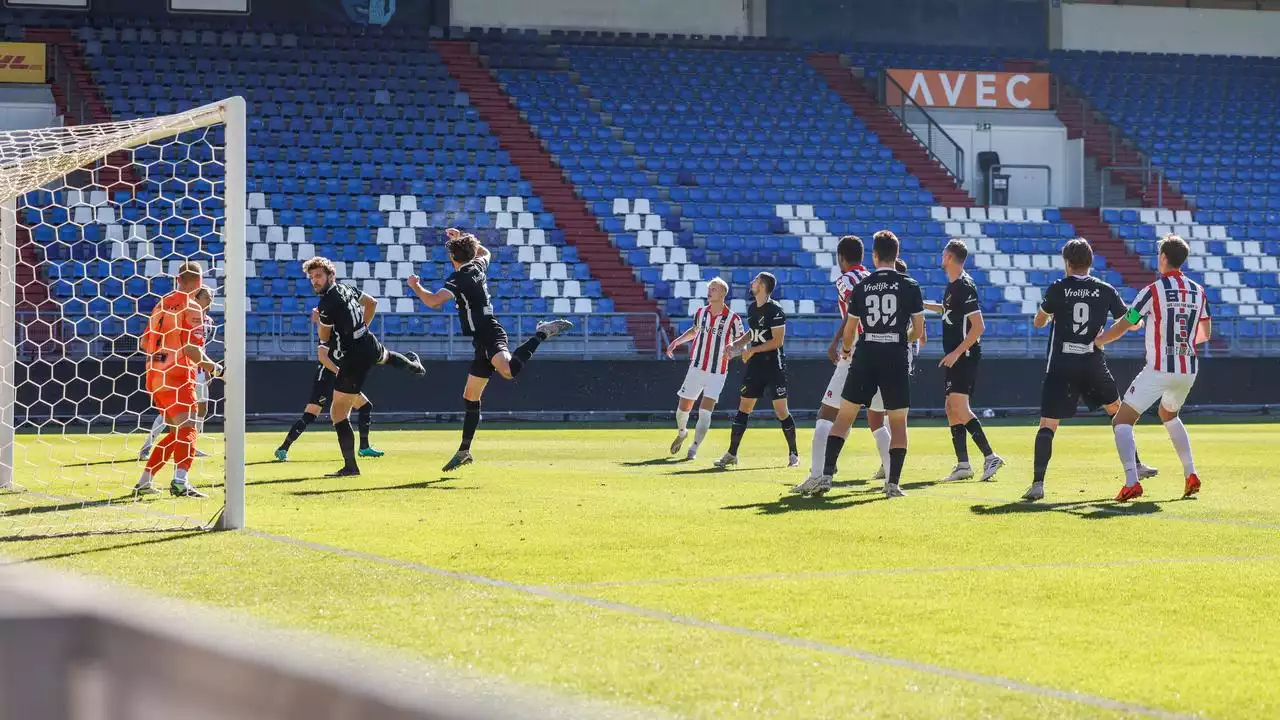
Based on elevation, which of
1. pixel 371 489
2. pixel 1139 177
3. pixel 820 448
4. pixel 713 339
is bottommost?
pixel 371 489

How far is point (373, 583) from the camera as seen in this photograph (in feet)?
20.7

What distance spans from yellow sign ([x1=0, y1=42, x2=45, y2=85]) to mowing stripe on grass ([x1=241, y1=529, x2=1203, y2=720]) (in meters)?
24.6

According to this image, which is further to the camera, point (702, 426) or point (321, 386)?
point (321, 386)

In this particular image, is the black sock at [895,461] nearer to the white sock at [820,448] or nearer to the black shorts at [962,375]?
the white sock at [820,448]

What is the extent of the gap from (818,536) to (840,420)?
231cm

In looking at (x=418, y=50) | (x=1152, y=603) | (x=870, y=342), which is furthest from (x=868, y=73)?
(x=1152, y=603)

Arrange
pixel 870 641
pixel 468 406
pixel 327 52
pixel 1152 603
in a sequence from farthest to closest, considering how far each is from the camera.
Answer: pixel 327 52, pixel 468 406, pixel 1152 603, pixel 870 641

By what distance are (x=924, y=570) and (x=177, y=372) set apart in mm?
5477

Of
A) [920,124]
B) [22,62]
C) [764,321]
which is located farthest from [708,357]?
[920,124]

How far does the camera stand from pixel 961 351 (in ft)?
39.1

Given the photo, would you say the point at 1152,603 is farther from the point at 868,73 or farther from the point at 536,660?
the point at 868,73

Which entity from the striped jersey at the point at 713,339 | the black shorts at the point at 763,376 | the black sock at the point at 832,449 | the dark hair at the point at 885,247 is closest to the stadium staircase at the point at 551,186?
the striped jersey at the point at 713,339

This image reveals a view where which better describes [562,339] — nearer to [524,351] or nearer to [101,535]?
[524,351]

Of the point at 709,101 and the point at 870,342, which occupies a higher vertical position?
the point at 709,101
